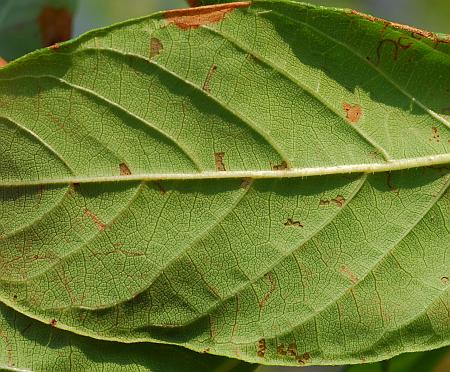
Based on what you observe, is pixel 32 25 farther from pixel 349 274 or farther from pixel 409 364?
pixel 409 364

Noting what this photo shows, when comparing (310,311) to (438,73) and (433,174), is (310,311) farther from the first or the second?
(438,73)

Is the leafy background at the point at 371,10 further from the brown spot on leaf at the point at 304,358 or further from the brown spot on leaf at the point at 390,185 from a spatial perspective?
the brown spot on leaf at the point at 304,358

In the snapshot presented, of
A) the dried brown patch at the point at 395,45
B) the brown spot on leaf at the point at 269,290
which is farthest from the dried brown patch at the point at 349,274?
the dried brown patch at the point at 395,45

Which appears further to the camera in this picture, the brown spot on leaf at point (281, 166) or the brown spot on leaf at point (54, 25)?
the brown spot on leaf at point (54, 25)

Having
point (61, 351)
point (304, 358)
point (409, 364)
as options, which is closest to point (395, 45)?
point (304, 358)

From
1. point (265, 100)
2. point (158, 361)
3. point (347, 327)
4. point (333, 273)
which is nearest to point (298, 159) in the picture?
point (265, 100)

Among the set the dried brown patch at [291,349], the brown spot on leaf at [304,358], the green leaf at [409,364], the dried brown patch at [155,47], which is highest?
the dried brown patch at [155,47]
